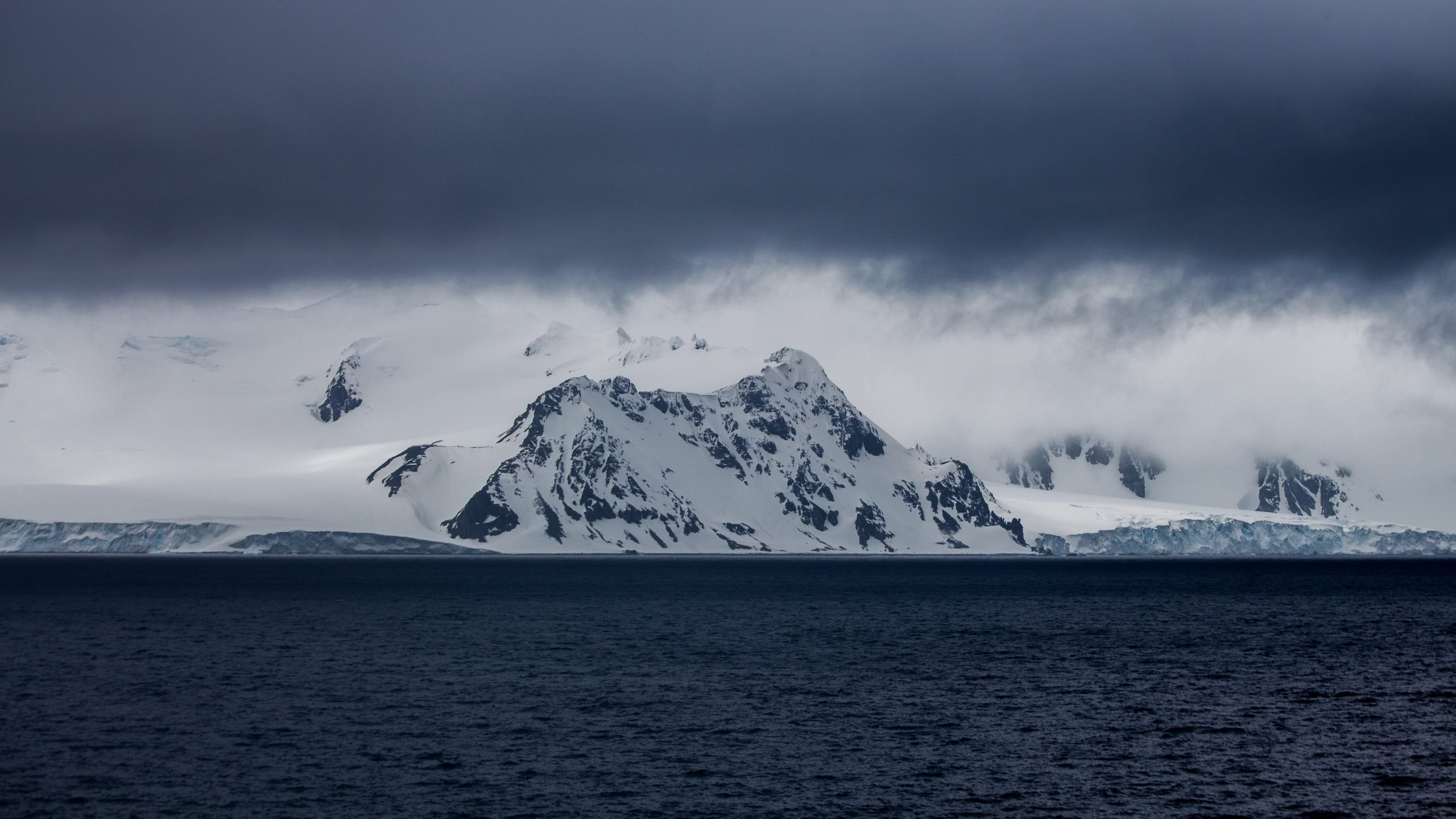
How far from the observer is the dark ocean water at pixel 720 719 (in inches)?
2283

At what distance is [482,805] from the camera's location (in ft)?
185

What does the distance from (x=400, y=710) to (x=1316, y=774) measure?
4638 cm

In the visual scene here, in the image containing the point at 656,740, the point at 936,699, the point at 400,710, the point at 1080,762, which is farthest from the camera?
the point at 936,699

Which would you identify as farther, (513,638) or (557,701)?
(513,638)

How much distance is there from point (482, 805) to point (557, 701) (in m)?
25.6

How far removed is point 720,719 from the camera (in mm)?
76438

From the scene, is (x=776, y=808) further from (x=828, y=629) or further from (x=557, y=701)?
(x=828, y=629)

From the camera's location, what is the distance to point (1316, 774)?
6222 cm

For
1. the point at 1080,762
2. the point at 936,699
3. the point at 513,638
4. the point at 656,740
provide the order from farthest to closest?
the point at 513,638
the point at 936,699
the point at 656,740
the point at 1080,762

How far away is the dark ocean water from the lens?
58000 millimetres

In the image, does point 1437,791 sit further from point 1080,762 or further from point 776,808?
point 776,808

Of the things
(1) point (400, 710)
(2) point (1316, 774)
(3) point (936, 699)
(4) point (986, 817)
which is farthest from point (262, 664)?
(2) point (1316, 774)

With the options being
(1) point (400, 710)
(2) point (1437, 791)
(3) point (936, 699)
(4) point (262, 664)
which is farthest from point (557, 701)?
(2) point (1437, 791)

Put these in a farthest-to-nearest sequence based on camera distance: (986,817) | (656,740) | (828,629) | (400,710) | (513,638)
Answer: (828,629), (513,638), (400,710), (656,740), (986,817)
